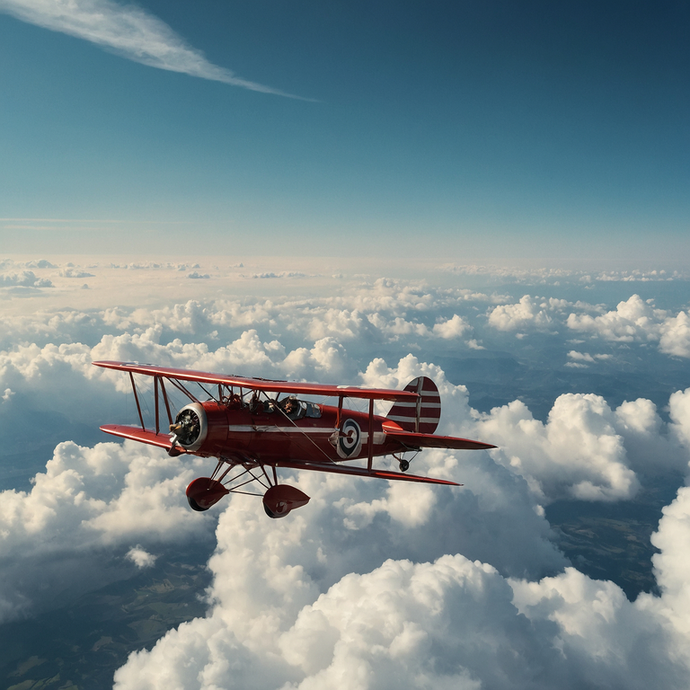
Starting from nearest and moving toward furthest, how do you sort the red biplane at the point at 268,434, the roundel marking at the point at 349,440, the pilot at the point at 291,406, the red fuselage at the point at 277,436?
1. the red biplane at the point at 268,434
2. the red fuselage at the point at 277,436
3. the pilot at the point at 291,406
4. the roundel marking at the point at 349,440

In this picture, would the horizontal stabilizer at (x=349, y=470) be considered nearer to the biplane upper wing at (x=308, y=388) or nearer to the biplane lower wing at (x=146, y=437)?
the biplane upper wing at (x=308, y=388)

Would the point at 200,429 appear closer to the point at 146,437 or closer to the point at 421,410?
the point at 146,437

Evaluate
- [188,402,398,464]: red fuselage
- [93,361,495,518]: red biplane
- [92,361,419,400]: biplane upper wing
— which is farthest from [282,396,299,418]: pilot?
[92,361,419,400]: biplane upper wing

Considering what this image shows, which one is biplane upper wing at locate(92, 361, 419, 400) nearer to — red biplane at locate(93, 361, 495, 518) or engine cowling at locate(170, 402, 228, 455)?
red biplane at locate(93, 361, 495, 518)

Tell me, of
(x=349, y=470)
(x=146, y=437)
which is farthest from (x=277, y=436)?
(x=146, y=437)

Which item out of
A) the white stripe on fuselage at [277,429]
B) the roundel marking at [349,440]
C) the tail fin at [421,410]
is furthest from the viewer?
the tail fin at [421,410]

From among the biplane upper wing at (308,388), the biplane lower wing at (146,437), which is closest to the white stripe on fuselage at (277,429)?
the biplane upper wing at (308,388)

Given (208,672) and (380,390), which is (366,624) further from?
(380,390)
